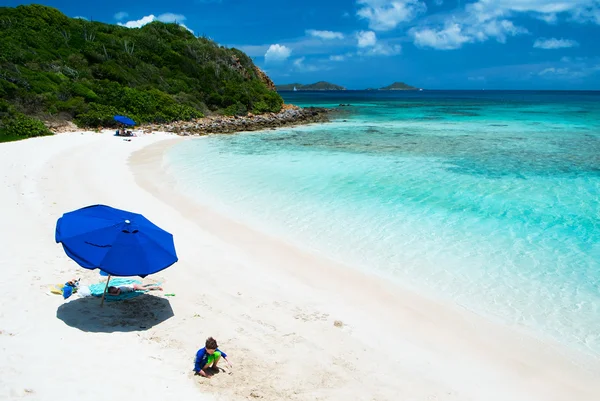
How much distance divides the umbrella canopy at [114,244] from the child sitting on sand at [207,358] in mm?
1568

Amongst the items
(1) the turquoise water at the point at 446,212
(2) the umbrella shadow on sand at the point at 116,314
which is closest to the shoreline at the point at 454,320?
Answer: (1) the turquoise water at the point at 446,212

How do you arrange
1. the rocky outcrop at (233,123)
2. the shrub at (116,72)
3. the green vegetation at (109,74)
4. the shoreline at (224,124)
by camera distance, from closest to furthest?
the green vegetation at (109,74) → the shrub at (116,72) → the shoreline at (224,124) → the rocky outcrop at (233,123)

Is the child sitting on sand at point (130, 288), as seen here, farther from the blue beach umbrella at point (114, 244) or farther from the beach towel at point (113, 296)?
the blue beach umbrella at point (114, 244)

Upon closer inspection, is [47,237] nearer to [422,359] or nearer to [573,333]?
[422,359]

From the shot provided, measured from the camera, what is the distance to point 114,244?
682 cm

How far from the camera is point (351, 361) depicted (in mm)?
6746

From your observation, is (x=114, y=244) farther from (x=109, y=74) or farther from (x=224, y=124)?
(x=109, y=74)

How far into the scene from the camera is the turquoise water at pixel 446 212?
9242 mm

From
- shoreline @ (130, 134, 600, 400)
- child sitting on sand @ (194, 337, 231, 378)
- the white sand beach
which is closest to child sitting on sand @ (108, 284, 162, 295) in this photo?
the white sand beach

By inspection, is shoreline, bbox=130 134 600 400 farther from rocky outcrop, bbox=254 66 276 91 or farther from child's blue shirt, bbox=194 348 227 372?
rocky outcrop, bbox=254 66 276 91

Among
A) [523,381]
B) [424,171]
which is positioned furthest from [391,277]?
[424,171]

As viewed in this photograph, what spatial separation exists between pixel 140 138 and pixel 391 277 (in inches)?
981

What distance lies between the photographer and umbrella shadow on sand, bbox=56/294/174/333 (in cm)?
711

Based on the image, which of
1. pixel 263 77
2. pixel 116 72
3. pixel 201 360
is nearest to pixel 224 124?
pixel 116 72
